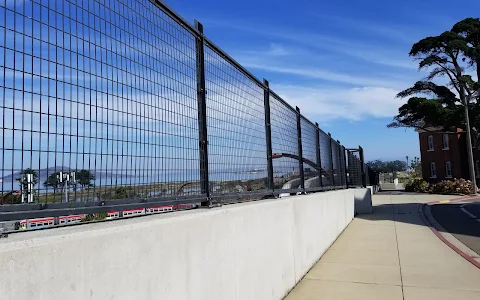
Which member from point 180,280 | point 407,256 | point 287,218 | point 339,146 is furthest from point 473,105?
point 180,280

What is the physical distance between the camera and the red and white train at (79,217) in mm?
2265

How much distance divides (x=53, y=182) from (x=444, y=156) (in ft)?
152

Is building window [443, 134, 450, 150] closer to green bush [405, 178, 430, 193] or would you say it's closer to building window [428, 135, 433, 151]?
building window [428, 135, 433, 151]

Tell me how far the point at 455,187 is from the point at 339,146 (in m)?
21.5

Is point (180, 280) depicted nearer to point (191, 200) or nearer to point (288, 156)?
point (191, 200)

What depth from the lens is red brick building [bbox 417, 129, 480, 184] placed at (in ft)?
135

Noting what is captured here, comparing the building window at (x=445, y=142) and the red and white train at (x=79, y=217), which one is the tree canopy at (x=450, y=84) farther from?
the red and white train at (x=79, y=217)

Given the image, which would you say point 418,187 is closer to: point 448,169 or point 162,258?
point 448,169

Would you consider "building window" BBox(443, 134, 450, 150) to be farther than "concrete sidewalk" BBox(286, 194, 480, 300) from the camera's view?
Yes

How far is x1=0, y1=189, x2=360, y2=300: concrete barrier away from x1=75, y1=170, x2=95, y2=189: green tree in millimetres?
254

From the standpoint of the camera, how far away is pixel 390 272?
243 inches

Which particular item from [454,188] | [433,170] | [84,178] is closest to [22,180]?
[84,178]

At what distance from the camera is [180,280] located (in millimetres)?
2689

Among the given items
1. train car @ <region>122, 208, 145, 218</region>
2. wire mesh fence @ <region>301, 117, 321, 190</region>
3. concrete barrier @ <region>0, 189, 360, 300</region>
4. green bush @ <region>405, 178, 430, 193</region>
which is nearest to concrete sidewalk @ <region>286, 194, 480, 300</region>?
concrete barrier @ <region>0, 189, 360, 300</region>
